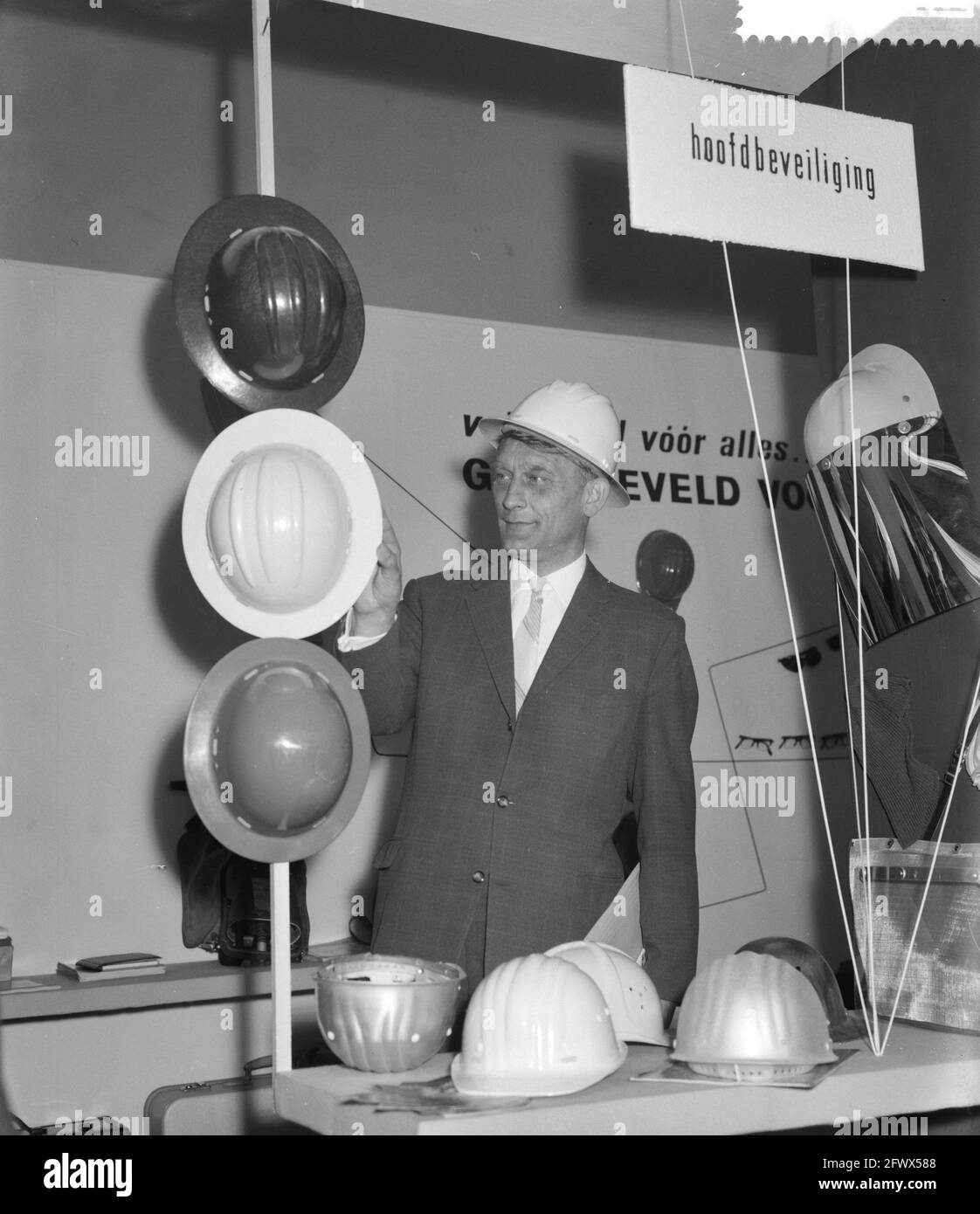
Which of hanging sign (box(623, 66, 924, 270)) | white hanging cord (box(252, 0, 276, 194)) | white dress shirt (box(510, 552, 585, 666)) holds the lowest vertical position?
white dress shirt (box(510, 552, 585, 666))

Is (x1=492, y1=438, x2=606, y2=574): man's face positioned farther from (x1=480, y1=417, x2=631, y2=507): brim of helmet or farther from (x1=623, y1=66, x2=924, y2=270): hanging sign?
(x1=623, y1=66, x2=924, y2=270): hanging sign

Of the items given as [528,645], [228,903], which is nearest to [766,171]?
[528,645]

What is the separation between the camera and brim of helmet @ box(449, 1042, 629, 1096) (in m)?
1.51

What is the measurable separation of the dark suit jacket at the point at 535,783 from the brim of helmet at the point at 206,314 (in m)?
0.49

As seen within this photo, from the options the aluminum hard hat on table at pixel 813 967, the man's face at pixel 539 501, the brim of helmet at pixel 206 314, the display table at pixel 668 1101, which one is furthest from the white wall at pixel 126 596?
the aluminum hard hat on table at pixel 813 967

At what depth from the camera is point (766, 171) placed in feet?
6.43

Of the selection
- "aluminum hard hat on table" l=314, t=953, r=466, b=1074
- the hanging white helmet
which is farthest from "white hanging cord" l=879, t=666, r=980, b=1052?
"aluminum hard hat on table" l=314, t=953, r=466, b=1074

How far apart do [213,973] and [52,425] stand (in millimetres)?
1522

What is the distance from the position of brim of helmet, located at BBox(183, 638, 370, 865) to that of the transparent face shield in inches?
33.7

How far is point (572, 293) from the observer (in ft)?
14.9

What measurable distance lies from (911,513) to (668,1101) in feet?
3.44

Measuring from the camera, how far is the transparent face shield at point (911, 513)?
211 cm

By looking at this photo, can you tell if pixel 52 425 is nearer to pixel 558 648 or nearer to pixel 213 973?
pixel 213 973

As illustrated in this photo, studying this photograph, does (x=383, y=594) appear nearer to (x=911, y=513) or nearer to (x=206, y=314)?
(x=206, y=314)
